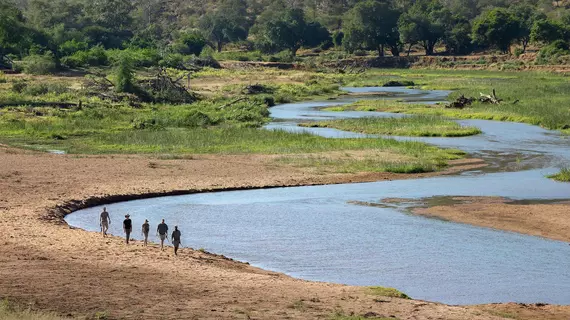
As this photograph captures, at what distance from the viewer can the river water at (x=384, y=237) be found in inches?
1000

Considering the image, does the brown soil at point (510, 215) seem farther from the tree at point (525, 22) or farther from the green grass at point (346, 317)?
the tree at point (525, 22)

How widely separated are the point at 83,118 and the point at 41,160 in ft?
64.6

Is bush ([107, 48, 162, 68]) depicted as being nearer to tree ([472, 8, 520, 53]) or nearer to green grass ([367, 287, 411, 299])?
tree ([472, 8, 520, 53])

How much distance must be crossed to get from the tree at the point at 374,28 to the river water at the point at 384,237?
117 meters

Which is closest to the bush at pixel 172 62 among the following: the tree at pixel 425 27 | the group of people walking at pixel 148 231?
the tree at pixel 425 27

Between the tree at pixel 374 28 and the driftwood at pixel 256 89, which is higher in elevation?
the tree at pixel 374 28

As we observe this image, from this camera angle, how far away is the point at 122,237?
30.5m

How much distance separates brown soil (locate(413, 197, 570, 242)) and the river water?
34.2 inches

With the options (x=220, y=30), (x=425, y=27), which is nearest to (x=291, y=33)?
(x=220, y=30)

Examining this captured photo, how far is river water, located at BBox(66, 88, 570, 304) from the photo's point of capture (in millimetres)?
25406

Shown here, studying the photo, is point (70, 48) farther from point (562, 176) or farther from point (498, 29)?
point (562, 176)

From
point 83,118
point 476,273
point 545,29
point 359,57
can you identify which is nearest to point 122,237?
point 476,273

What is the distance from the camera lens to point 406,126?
2453 inches

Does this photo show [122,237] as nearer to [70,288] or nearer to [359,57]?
[70,288]
